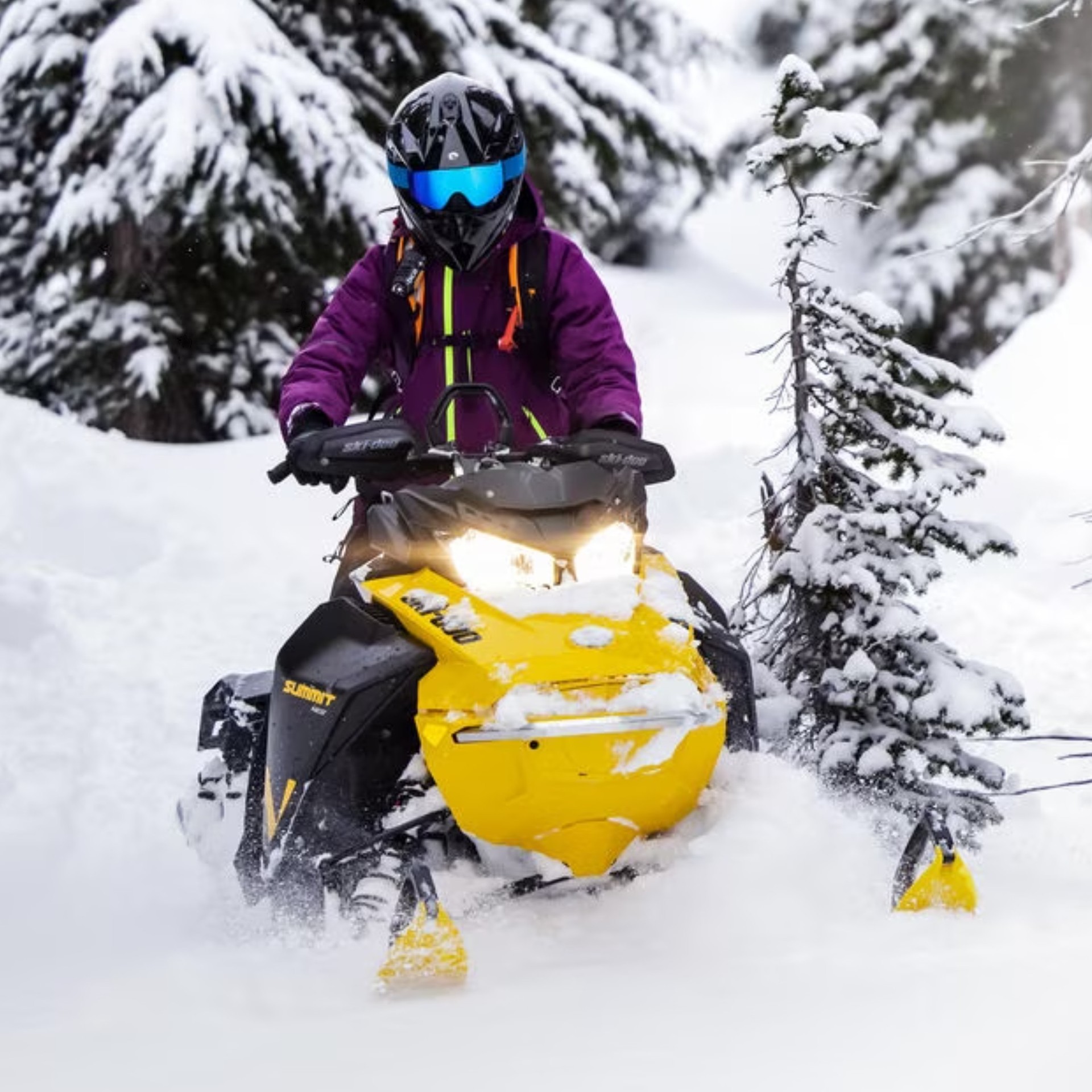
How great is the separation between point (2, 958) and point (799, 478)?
339 cm

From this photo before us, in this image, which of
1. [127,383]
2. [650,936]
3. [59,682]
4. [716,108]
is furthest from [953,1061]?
[716,108]

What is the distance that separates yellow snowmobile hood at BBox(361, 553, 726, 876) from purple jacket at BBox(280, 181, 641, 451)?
1308mm

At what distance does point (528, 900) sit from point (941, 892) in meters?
1.05

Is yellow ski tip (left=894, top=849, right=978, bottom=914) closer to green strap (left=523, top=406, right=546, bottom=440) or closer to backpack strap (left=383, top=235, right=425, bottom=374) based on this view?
green strap (left=523, top=406, right=546, bottom=440)

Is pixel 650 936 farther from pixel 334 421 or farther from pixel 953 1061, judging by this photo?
pixel 334 421

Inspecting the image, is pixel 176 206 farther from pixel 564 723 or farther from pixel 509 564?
pixel 564 723

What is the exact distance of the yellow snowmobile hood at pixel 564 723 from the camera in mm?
3930

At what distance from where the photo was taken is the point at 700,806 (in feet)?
14.7

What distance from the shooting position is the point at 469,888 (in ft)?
14.4

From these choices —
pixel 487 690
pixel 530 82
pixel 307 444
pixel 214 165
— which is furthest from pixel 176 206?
pixel 487 690

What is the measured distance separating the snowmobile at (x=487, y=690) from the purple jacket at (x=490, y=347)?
629 mm

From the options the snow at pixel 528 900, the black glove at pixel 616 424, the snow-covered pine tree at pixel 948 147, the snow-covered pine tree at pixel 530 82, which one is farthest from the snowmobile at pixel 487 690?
the snow-covered pine tree at pixel 948 147

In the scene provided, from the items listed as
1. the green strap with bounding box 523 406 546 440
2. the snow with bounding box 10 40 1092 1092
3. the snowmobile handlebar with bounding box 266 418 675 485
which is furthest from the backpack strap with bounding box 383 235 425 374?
the snow with bounding box 10 40 1092 1092

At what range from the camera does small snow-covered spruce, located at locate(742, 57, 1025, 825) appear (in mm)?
6402
